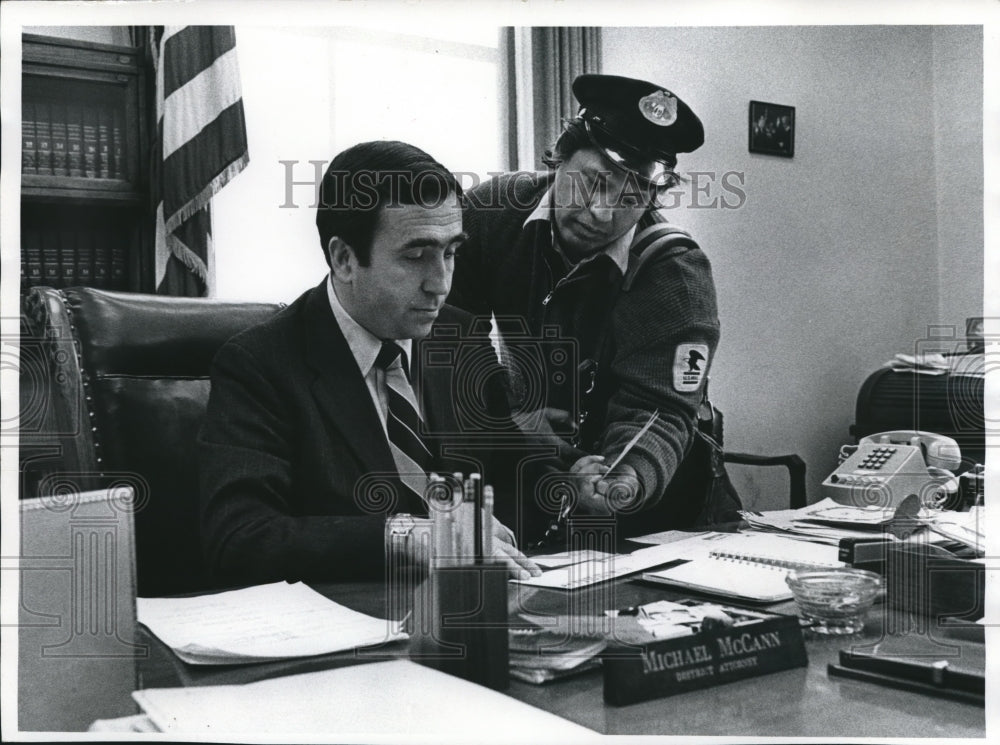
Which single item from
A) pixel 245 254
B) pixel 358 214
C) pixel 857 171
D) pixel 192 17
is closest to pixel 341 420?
pixel 358 214

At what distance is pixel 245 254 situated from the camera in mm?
1413

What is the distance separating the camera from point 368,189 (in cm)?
121

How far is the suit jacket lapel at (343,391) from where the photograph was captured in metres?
1.20

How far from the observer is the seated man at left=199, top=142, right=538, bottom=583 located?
117 centimetres

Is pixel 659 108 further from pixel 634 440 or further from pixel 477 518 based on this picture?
pixel 477 518

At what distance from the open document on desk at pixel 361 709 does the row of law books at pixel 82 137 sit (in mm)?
1067

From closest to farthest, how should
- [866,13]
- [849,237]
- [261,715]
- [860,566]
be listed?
[261,715] < [860,566] < [866,13] < [849,237]

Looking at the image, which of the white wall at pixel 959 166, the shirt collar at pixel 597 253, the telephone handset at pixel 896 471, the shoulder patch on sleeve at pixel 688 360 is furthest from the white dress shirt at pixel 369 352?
the white wall at pixel 959 166

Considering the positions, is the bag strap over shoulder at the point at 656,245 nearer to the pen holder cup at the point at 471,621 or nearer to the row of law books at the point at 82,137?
the pen holder cup at the point at 471,621

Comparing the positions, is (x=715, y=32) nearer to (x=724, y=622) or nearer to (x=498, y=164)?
(x=498, y=164)

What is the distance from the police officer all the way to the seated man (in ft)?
0.21

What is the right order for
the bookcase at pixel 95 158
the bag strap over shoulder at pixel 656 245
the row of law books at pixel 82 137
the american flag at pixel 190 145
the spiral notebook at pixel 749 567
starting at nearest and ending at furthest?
the spiral notebook at pixel 749 567, the bag strap over shoulder at pixel 656 245, the american flag at pixel 190 145, the bookcase at pixel 95 158, the row of law books at pixel 82 137

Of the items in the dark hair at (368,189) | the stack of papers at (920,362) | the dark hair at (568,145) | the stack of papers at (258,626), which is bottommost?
the stack of papers at (258,626)

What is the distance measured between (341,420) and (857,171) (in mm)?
844
